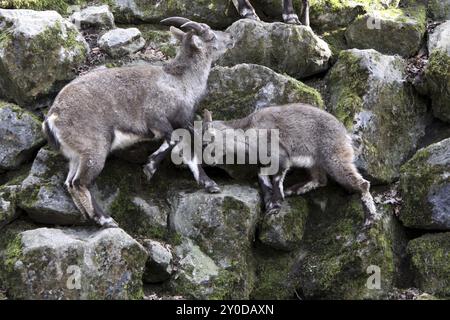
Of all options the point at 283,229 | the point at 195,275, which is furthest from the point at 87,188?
the point at 283,229

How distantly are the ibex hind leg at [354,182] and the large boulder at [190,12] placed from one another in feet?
12.7

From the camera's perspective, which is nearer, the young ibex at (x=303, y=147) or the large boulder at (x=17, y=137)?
the young ibex at (x=303, y=147)

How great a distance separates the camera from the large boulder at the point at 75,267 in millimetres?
7098

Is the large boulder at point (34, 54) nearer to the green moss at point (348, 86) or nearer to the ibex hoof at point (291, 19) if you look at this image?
the ibex hoof at point (291, 19)

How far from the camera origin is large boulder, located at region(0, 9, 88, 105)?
9.10 metres

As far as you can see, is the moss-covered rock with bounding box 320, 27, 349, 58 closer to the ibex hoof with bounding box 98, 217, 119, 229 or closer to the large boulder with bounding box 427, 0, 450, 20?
the large boulder with bounding box 427, 0, 450, 20

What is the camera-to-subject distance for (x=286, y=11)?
10750 millimetres

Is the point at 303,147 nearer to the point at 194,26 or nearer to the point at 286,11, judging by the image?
the point at 194,26

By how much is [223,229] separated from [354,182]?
170 cm

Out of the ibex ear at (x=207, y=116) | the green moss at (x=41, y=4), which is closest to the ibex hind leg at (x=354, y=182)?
the ibex ear at (x=207, y=116)

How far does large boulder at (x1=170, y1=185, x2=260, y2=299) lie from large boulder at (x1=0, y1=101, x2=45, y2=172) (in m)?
2.02
